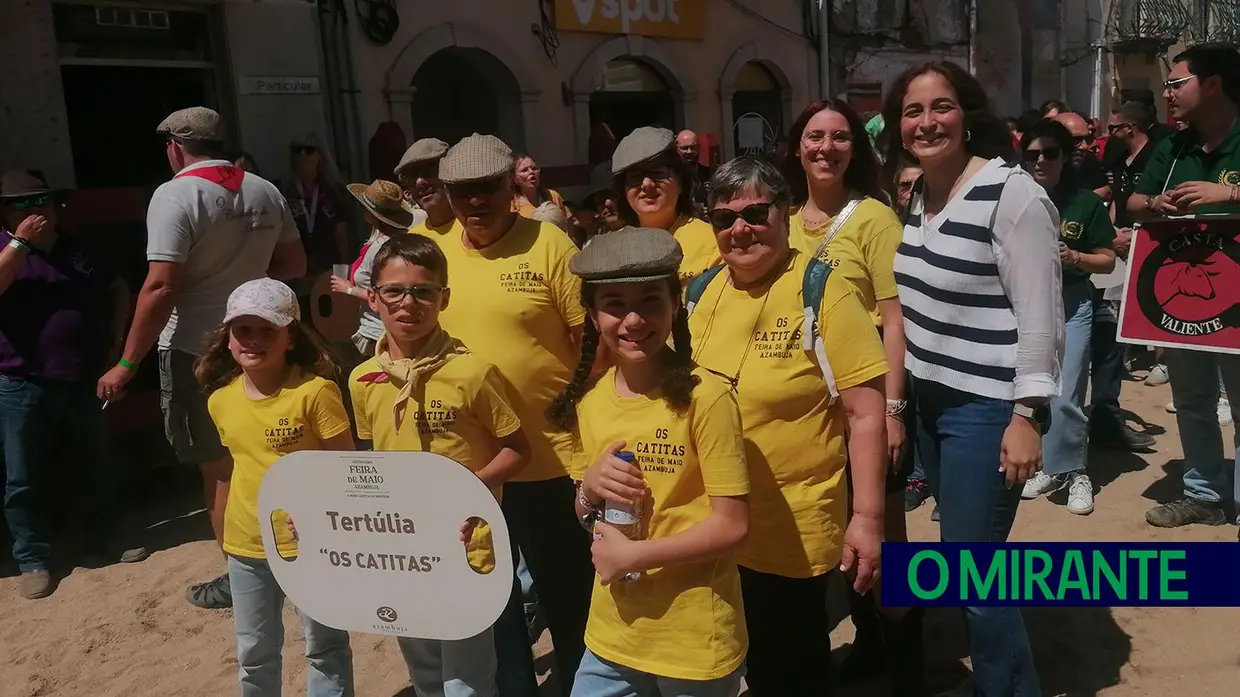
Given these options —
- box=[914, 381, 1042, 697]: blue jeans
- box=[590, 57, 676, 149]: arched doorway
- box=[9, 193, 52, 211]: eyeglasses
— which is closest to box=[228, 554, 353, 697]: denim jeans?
box=[914, 381, 1042, 697]: blue jeans

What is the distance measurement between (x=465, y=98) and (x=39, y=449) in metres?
6.00

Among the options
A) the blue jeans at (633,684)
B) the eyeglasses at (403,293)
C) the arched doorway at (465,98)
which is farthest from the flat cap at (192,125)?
the arched doorway at (465,98)

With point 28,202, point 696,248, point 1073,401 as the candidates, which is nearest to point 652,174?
point 696,248

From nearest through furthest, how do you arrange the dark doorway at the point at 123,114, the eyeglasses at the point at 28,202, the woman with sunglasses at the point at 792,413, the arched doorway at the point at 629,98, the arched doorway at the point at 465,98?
the woman with sunglasses at the point at 792,413 → the eyeglasses at the point at 28,202 → the dark doorway at the point at 123,114 → the arched doorway at the point at 465,98 → the arched doorway at the point at 629,98

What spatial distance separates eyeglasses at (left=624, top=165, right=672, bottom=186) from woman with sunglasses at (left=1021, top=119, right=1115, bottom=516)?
230cm

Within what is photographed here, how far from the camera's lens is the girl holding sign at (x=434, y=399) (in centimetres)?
258

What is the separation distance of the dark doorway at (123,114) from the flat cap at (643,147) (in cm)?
460

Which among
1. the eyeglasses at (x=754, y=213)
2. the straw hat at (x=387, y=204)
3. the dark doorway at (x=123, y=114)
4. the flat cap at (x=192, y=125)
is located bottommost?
the eyeglasses at (x=754, y=213)

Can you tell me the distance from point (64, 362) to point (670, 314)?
4.03 meters

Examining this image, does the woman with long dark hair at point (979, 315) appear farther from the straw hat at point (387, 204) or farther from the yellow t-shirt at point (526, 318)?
the straw hat at point (387, 204)

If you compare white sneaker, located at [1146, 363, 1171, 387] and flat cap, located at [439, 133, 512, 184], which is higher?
flat cap, located at [439, 133, 512, 184]

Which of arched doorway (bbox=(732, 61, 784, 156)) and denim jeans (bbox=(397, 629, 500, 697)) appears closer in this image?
denim jeans (bbox=(397, 629, 500, 697))

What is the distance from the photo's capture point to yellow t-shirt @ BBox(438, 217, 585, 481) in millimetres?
2844

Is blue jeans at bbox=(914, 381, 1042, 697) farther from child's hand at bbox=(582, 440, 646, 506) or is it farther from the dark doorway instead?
the dark doorway
